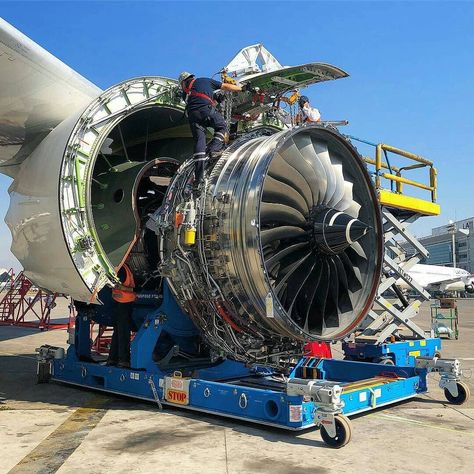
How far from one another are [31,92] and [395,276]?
21.4ft

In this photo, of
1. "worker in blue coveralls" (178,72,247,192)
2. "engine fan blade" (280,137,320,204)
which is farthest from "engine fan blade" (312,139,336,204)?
"worker in blue coveralls" (178,72,247,192)

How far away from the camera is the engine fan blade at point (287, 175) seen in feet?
18.9

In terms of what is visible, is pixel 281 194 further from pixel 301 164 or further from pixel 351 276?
pixel 351 276

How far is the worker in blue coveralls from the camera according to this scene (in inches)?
239

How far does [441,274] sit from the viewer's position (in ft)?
156

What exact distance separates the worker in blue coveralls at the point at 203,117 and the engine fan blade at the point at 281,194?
799 mm

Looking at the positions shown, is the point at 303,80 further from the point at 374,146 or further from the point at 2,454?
the point at 2,454

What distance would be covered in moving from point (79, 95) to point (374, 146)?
524 centimetres

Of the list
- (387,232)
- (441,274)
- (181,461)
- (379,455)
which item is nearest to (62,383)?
(181,461)

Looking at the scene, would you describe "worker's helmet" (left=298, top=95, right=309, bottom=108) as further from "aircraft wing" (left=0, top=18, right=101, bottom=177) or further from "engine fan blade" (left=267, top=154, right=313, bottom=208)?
"aircraft wing" (left=0, top=18, right=101, bottom=177)

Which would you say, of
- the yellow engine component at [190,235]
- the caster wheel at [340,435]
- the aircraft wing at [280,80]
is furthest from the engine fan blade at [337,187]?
the caster wheel at [340,435]

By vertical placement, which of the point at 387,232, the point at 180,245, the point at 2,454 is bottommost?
the point at 2,454

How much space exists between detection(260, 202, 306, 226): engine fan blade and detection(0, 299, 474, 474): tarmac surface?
213 cm

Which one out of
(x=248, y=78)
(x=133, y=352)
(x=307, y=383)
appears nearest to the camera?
(x=307, y=383)
